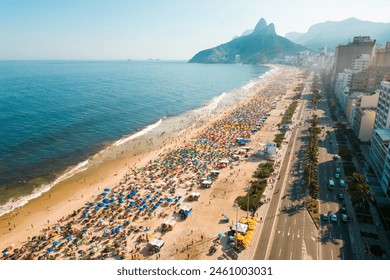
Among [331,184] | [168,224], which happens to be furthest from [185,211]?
[331,184]

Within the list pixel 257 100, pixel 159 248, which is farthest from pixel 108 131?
pixel 257 100

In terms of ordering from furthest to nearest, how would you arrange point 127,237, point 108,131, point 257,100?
1. point 257,100
2. point 108,131
3. point 127,237

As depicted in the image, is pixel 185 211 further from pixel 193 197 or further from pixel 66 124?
pixel 66 124

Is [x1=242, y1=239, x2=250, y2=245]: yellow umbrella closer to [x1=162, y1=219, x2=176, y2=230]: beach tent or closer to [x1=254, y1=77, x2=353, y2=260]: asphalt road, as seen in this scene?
[x1=254, y1=77, x2=353, y2=260]: asphalt road

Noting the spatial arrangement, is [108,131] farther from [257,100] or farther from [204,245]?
[257,100]

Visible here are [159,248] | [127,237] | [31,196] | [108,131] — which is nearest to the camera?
[159,248]

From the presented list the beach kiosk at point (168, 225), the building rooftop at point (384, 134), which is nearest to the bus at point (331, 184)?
the building rooftop at point (384, 134)
